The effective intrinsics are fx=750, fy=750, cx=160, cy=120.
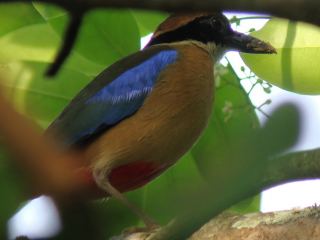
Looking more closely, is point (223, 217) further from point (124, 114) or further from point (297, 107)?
point (297, 107)

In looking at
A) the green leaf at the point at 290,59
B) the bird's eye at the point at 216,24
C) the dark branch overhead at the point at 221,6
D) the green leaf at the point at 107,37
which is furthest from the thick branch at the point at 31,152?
the bird's eye at the point at 216,24

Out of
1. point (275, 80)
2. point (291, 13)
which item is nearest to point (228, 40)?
point (275, 80)

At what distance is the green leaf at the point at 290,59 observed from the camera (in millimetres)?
2996

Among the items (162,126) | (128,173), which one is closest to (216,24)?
(162,126)

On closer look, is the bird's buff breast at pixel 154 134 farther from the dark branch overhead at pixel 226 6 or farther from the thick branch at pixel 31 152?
the thick branch at pixel 31 152

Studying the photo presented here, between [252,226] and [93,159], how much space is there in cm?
101

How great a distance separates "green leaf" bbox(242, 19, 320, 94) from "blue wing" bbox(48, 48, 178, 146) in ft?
3.18

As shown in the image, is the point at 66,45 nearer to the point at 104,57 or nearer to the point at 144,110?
the point at 104,57

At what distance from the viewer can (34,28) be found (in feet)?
10.3

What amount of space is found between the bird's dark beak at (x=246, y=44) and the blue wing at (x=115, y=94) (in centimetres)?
35

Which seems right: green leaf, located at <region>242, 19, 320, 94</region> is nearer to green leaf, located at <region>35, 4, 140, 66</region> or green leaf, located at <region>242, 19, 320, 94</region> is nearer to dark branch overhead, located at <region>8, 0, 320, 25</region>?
green leaf, located at <region>35, 4, 140, 66</region>

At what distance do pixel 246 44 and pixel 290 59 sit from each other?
883 millimetres

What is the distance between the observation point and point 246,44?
4.05 metres

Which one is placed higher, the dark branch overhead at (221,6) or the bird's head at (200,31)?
the dark branch overhead at (221,6)
